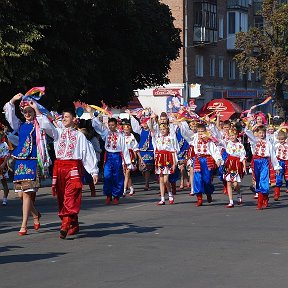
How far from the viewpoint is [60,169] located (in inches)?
530

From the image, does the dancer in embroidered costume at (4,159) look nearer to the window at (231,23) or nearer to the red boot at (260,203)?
the red boot at (260,203)

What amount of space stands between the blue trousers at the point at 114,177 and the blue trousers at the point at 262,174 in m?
2.91

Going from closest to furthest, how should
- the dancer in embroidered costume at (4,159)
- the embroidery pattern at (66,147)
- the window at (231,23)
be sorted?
the embroidery pattern at (66,147) → the dancer in embroidered costume at (4,159) → the window at (231,23)

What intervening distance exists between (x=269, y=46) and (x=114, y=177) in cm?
3318

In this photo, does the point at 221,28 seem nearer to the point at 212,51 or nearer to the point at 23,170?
the point at 212,51

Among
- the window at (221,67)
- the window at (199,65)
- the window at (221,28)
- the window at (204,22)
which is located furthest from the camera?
the window at (221,28)

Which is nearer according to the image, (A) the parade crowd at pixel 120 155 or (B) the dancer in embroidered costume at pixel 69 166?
(B) the dancer in embroidered costume at pixel 69 166

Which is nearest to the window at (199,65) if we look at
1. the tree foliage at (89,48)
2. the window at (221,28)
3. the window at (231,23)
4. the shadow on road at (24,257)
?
the window at (221,28)

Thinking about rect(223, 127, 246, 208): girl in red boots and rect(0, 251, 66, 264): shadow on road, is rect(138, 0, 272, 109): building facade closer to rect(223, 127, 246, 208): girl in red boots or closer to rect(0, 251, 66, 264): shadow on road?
rect(223, 127, 246, 208): girl in red boots

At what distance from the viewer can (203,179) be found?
62.1 ft

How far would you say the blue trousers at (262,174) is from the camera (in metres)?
18.3

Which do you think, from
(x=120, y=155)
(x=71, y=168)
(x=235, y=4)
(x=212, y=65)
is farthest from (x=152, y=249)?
(x=235, y=4)

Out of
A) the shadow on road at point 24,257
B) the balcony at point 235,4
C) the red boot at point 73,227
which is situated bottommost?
the shadow on road at point 24,257

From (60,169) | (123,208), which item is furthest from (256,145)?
(60,169)
